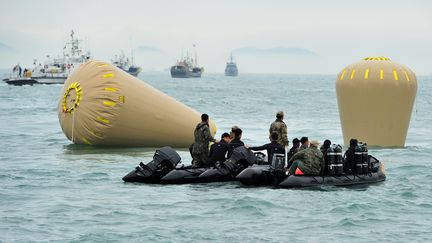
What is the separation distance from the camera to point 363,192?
66.1ft

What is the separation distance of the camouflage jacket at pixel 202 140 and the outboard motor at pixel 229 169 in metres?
0.77

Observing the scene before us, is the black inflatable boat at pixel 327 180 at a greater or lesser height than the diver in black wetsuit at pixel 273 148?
lesser

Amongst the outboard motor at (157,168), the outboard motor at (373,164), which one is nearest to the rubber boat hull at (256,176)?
the outboard motor at (157,168)

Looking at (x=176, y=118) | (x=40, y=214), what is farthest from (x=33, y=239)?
(x=176, y=118)

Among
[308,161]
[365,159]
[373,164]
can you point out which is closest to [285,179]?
[308,161]

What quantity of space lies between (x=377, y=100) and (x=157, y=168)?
32.4 ft

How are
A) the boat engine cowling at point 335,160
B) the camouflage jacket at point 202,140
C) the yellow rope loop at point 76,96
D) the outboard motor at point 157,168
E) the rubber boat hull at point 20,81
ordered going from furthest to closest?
the rubber boat hull at point 20,81 < the yellow rope loop at point 76,96 < the camouflage jacket at point 202,140 < the outboard motor at point 157,168 < the boat engine cowling at point 335,160

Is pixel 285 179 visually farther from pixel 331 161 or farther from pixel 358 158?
pixel 358 158

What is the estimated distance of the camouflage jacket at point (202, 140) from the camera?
21.5 meters

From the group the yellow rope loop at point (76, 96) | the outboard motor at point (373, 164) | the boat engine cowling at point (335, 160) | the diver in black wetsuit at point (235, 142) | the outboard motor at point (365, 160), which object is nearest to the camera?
the boat engine cowling at point (335, 160)

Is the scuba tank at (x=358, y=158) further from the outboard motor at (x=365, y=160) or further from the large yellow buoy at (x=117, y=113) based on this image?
the large yellow buoy at (x=117, y=113)

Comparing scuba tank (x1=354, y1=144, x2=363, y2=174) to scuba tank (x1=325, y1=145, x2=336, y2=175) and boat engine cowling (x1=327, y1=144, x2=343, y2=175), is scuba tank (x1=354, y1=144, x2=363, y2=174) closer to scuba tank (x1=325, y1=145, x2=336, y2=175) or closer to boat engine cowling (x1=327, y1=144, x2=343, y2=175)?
boat engine cowling (x1=327, y1=144, x2=343, y2=175)

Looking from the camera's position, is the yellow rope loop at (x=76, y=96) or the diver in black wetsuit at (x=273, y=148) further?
the yellow rope loop at (x=76, y=96)

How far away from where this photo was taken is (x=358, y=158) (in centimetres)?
2086
